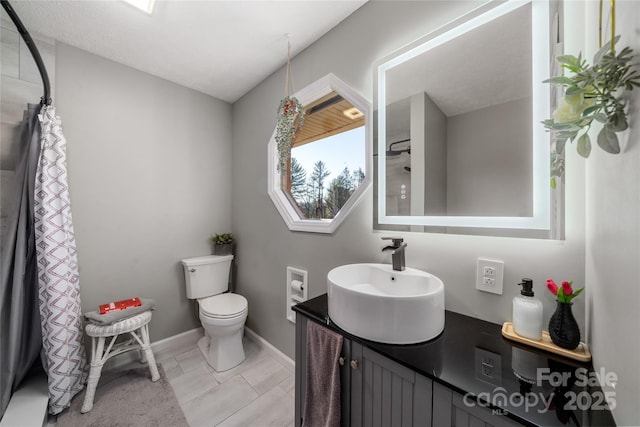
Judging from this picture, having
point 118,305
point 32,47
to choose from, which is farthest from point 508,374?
point 32,47

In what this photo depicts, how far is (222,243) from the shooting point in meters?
2.37

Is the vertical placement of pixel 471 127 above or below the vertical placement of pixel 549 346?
above

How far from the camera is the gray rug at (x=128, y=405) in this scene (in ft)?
4.53

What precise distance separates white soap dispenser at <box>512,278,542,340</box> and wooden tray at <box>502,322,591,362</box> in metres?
0.02

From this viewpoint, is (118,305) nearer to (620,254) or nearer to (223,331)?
(223,331)

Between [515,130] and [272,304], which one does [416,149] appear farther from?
[272,304]

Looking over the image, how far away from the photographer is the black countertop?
54 cm

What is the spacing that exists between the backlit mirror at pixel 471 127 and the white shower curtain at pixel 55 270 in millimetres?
1976

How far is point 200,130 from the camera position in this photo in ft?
7.60

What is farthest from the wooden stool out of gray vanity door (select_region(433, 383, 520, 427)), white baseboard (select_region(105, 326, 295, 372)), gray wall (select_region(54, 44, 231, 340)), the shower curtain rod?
gray vanity door (select_region(433, 383, 520, 427))

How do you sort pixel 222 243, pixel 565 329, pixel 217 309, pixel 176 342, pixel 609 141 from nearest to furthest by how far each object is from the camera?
pixel 609 141 < pixel 565 329 < pixel 217 309 < pixel 176 342 < pixel 222 243

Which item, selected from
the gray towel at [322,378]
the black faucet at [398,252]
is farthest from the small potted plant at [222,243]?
the black faucet at [398,252]

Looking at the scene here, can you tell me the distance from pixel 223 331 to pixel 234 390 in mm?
396

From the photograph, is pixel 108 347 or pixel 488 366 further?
pixel 108 347
